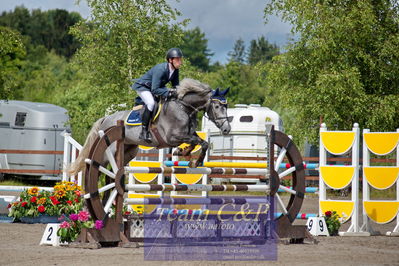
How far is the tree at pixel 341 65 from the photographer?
68.3 feet

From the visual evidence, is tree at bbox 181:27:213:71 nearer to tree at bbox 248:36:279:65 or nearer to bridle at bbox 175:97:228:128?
tree at bbox 248:36:279:65

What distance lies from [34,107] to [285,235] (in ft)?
47.5

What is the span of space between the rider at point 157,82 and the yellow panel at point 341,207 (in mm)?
3194

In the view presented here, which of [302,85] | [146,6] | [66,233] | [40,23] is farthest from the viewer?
[40,23]

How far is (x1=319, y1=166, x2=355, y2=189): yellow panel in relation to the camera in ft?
32.0

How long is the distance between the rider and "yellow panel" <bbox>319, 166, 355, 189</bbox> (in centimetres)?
282

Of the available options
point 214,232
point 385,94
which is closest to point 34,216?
point 214,232

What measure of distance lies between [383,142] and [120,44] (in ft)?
40.4

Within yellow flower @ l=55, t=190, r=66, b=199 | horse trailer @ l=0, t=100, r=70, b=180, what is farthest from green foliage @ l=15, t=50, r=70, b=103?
yellow flower @ l=55, t=190, r=66, b=199

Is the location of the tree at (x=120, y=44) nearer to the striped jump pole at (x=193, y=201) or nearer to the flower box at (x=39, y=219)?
the flower box at (x=39, y=219)

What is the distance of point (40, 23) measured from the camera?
285ft

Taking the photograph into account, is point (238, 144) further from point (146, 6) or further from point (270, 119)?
point (146, 6)

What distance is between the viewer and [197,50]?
81375mm

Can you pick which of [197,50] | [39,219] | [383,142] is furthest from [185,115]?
[197,50]
